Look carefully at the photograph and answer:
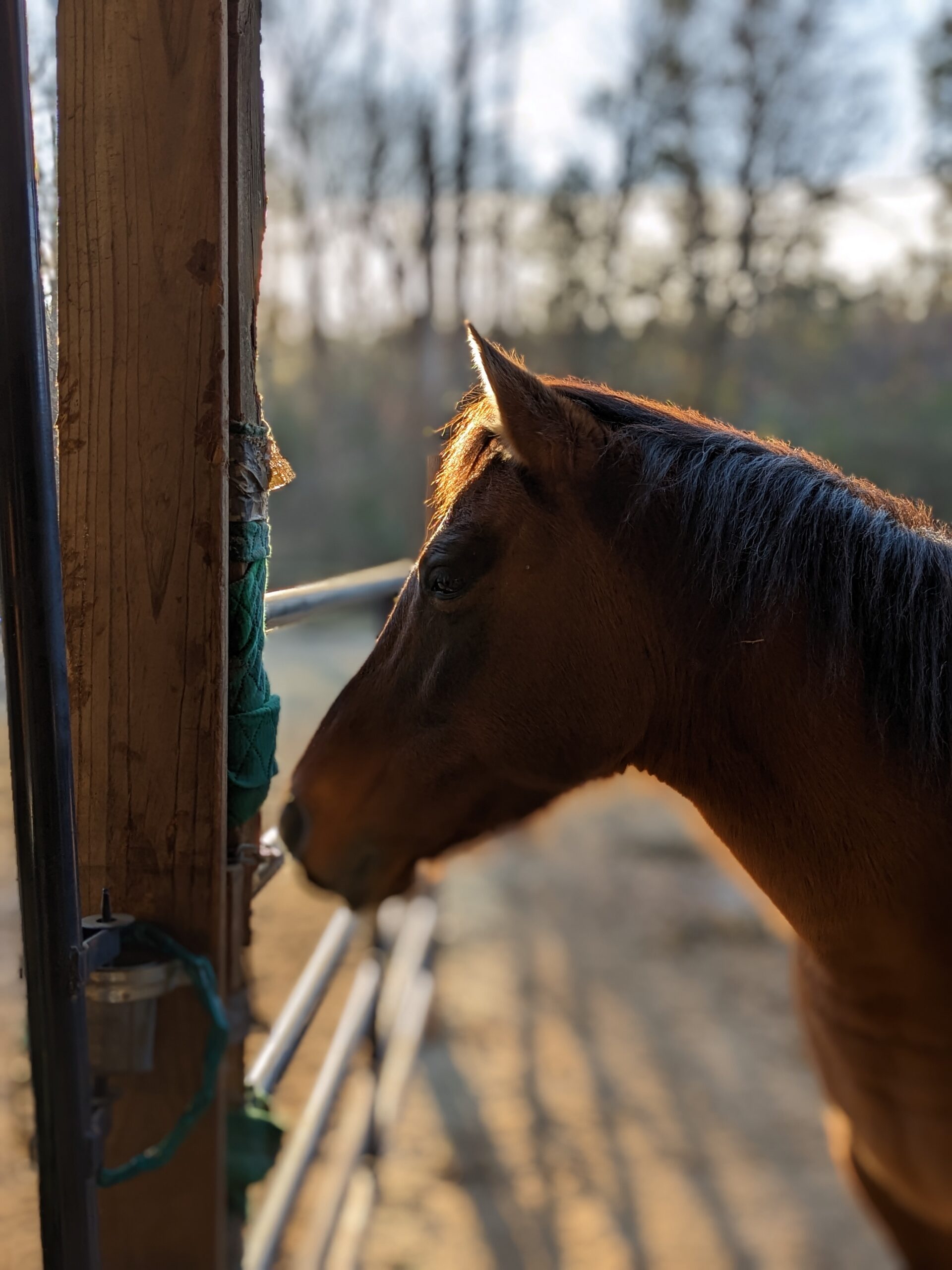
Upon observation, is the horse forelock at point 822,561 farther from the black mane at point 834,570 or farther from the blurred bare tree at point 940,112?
the blurred bare tree at point 940,112

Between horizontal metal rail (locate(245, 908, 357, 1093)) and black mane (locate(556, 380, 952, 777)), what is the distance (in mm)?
987

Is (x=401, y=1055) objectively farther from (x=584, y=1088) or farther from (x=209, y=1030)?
(x=209, y=1030)

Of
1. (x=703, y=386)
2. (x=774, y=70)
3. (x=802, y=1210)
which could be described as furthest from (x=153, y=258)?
(x=774, y=70)

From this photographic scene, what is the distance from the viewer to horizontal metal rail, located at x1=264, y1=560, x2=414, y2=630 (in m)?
1.45

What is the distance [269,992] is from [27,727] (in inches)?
123

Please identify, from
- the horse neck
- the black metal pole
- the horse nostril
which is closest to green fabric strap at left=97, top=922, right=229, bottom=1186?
the black metal pole

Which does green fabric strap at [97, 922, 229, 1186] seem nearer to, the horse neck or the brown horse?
the brown horse

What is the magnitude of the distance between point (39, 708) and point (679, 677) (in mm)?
773

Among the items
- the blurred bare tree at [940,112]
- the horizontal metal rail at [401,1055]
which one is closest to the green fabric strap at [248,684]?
the horizontal metal rail at [401,1055]

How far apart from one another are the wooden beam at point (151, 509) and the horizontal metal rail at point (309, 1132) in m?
0.63

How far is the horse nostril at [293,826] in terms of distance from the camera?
129 centimetres

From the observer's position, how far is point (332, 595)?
1.79 metres

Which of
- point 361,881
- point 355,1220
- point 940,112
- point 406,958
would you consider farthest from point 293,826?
point 940,112

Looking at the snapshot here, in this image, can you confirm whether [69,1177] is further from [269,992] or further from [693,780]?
[269,992]
